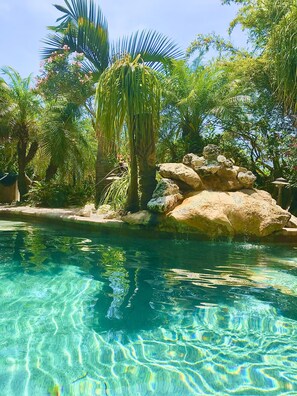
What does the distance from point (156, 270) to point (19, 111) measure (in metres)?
9.33

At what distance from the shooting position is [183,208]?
6.15 meters

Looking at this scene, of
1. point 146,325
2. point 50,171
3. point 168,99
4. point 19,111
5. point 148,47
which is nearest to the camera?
point 146,325

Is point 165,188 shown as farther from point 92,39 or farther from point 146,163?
point 92,39

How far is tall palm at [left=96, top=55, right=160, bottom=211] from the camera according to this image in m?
6.54

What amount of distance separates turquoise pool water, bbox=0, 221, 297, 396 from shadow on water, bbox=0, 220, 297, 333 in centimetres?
2

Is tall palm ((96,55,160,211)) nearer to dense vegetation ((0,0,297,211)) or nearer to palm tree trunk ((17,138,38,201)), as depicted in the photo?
dense vegetation ((0,0,297,211))

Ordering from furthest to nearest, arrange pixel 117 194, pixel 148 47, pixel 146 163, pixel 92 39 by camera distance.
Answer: pixel 148 47, pixel 92 39, pixel 117 194, pixel 146 163

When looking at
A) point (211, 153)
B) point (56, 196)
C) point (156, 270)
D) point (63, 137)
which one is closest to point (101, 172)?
point (56, 196)

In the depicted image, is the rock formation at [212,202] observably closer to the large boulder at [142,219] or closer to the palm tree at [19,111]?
the large boulder at [142,219]

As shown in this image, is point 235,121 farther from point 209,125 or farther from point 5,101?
point 5,101

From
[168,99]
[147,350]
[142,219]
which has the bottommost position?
[147,350]

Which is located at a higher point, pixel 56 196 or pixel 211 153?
pixel 211 153

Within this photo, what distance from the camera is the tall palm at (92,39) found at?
32.5 feet

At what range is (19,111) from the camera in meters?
11.4
